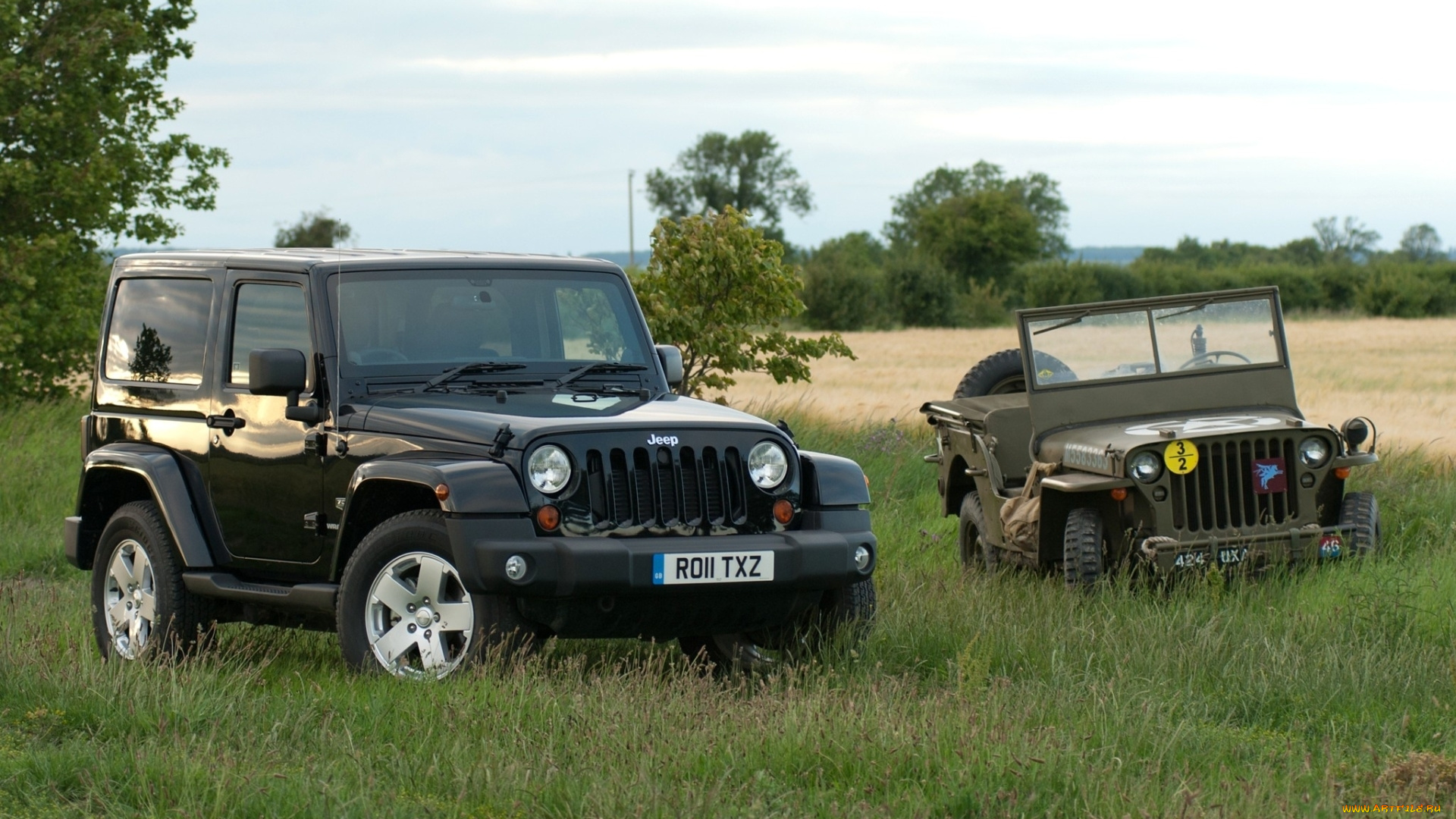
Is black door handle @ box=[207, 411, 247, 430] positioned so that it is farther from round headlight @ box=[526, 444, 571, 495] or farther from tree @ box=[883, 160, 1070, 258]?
tree @ box=[883, 160, 1070, 258]

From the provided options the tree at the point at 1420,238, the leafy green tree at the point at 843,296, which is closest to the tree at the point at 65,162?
the leafy green tree at the point at 843,296

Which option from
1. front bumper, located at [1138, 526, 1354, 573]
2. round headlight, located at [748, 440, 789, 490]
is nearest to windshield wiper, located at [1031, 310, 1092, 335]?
front bumper, located at [1138, 526, 1354, 573]

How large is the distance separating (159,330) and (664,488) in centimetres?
301

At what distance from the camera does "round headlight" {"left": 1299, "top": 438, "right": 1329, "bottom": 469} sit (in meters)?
9.34

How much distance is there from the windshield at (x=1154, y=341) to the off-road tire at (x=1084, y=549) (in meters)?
1.20

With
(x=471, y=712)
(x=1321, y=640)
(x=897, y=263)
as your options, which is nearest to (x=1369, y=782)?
(x=1321, y=640)

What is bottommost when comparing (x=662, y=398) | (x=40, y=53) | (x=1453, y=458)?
(x=1453, y=458)

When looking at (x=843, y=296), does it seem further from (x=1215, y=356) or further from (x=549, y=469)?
(x=549, y=469)

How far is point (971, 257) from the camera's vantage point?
102 metres

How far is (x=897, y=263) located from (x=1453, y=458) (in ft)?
238

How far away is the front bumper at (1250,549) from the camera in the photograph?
29.0ft

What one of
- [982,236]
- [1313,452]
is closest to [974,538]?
[1313,452]

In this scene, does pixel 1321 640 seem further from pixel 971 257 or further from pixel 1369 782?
pixel 971 257

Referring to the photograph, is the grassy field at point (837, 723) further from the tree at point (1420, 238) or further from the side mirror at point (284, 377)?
the tree at point (1420, 238)
